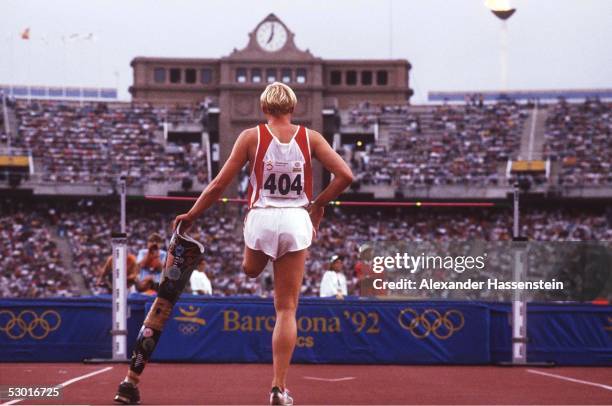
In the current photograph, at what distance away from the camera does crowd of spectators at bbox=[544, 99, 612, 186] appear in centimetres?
5853

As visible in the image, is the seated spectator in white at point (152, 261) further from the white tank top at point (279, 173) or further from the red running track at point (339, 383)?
the white tank top at point (279, 173)

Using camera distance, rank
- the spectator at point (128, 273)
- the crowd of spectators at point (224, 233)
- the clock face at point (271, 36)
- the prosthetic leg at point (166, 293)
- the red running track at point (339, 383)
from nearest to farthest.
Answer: the prosthetic leg at point (166, 293), the red running track at point (339, 383), the spectator at point (128, 273), the crowd of spectators at point (224, 233), the clock face at point (271, 36)

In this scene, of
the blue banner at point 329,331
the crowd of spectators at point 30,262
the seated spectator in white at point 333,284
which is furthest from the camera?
the crowd of spectators at point 30,262

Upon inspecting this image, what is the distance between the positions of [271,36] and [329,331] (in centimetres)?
5747

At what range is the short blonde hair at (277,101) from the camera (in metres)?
6.91

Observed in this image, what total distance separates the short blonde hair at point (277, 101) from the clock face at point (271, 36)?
64309 mm

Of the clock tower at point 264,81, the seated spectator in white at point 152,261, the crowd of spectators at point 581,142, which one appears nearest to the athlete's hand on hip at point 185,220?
the seated spectator in white at point 152,261

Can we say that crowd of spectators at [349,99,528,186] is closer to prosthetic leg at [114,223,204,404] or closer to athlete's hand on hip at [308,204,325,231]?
athlete's hand on hip at [308,204,325,231]

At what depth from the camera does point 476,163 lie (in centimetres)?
5991

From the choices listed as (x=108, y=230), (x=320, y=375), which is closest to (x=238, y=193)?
(x=108, y=230)

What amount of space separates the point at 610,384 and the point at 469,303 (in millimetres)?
4789

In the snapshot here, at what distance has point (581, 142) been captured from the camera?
6019 centimetres

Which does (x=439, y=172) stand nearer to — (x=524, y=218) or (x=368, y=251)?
(x=524, y=218)

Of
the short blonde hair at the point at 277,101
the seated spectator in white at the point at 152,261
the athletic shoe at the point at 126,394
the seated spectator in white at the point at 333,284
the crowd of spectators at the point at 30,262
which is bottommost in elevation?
the crowd of spectators at the point at 30,262
